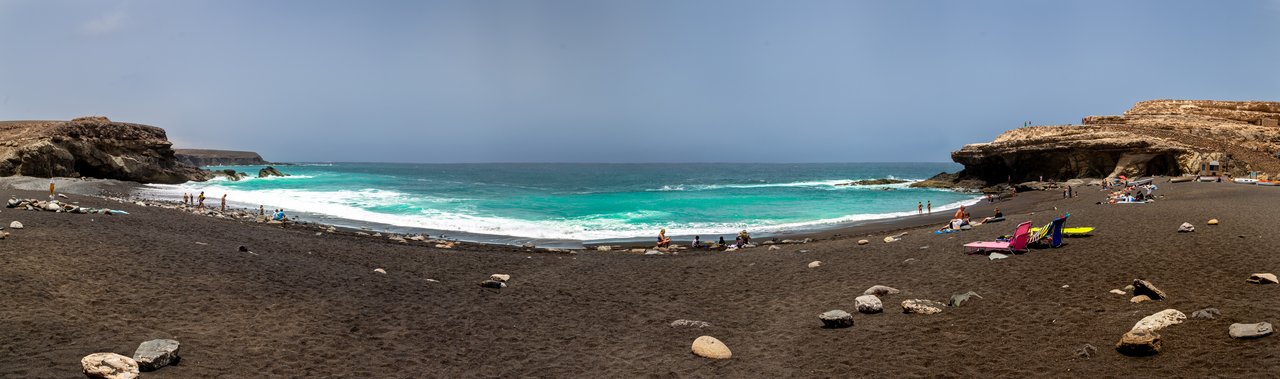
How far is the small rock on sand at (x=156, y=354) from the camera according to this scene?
561cm

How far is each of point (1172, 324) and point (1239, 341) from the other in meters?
0.67

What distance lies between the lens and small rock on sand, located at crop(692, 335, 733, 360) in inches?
282

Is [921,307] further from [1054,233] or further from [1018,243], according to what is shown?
[1054,233]

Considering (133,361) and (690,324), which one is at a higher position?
(133,361)

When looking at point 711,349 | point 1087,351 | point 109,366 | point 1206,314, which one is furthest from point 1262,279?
point 109,366

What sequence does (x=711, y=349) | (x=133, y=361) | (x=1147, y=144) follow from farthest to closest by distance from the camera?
(x=1147, y=144) < (x=711, y=349) < (x=133, y=361)

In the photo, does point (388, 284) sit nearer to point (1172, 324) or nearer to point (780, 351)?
point (780, 351)

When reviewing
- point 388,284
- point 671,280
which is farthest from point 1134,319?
point 388,284

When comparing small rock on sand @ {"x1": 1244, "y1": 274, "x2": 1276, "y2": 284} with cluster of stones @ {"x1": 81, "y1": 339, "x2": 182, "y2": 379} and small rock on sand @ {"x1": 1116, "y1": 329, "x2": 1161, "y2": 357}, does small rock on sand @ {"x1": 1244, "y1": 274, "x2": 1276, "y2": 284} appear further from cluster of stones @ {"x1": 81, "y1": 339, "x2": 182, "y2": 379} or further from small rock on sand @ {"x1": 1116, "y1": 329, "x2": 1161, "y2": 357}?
cluster of stones @ {"x1": 81, "y1": 339, "x2": 182, "y2": 379}

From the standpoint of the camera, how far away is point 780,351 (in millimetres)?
7316

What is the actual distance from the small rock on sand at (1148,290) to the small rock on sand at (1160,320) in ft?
3.81

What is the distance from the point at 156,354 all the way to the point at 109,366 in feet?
1.15

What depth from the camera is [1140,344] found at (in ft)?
18.8

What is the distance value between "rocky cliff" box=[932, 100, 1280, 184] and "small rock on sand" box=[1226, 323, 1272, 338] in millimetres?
45514
